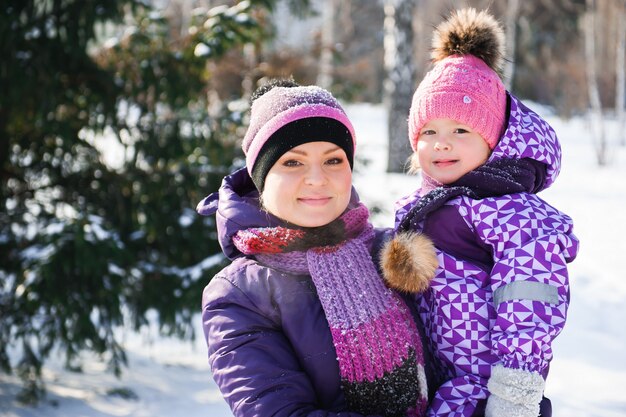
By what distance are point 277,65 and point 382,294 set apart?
5.20 m

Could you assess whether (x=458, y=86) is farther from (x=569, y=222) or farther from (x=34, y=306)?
(x=34, y=306)

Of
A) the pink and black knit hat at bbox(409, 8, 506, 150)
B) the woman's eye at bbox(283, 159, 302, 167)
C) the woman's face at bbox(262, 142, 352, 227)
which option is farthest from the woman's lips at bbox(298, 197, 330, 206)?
the pink and black knit hat at bbox(409, 8, 506, 150)

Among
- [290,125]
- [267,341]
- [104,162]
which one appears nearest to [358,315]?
[267,341]

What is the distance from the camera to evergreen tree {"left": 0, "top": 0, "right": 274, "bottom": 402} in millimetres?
4238

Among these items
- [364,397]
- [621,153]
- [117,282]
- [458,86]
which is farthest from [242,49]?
[621,153]

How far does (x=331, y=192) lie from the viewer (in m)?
1.90

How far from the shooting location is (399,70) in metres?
8.54

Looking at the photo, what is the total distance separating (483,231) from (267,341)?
2.31 feet

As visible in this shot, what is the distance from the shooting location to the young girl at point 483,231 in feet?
5.66

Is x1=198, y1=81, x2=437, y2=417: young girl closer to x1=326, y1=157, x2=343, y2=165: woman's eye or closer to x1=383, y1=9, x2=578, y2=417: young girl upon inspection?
x1=326, y1=157, x2=343, y2=165: woman's eye

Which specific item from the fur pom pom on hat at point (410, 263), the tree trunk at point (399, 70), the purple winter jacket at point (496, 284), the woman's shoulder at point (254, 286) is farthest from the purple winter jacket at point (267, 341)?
the tree trunk at point (399, 70)

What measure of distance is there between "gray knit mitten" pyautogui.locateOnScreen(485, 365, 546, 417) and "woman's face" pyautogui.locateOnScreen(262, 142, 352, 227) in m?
0.66

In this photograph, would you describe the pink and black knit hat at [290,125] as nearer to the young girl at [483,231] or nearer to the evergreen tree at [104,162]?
the young girl at [483,231]

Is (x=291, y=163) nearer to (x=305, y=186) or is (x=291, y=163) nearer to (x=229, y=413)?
(x=305, y=186)
